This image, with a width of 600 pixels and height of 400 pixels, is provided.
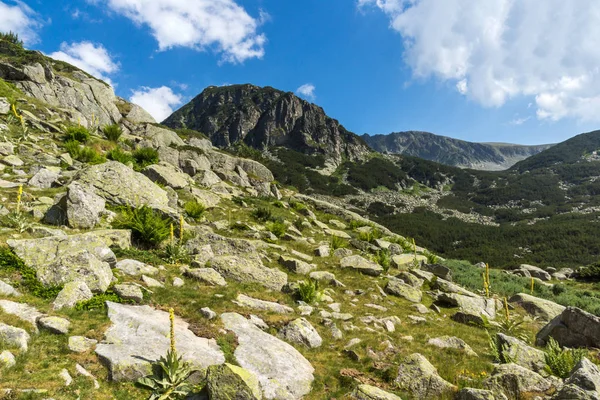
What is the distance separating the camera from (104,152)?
1015 inches

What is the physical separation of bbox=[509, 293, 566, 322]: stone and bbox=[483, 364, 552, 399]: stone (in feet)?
40.5

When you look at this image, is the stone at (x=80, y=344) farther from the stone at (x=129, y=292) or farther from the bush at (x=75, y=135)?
the bush at (x=75, y=135)

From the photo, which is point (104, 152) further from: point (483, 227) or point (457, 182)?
point (457, 182)

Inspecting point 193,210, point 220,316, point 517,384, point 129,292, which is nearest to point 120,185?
point 193,210

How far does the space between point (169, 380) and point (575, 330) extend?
1260 centimetres

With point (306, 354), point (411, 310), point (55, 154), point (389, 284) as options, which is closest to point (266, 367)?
point (306, 354)

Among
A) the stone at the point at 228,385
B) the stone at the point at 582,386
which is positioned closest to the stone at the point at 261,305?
the stone at the point at 228,385

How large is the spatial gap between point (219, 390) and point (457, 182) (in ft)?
670

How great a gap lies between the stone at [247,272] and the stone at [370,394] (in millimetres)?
5900

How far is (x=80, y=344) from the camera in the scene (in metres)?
6.14

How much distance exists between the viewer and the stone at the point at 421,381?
691 centimetres

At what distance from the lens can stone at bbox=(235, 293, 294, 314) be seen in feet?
32.2

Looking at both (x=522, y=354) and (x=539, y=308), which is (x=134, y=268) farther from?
(x=539, y=308)

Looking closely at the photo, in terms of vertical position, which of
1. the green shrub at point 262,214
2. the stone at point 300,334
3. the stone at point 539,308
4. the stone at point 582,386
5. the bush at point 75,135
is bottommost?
the stone at point 539,308
